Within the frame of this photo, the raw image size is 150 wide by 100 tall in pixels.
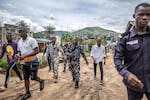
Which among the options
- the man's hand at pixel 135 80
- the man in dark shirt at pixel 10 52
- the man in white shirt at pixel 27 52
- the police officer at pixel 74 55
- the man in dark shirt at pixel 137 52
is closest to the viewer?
the man's hand at pixel 135 80

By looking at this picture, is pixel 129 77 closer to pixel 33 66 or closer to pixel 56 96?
pixel 33 66

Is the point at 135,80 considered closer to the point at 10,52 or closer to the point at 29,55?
the point at 29,55

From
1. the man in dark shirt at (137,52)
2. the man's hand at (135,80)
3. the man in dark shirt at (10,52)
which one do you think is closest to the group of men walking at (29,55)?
the man in dark shirt at (10,52)

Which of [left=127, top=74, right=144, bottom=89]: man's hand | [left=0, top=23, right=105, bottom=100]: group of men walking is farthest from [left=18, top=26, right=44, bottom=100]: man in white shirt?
[left=127, top=74, right=144, bottom=89]: man's hand

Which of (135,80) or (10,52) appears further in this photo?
(10,52)

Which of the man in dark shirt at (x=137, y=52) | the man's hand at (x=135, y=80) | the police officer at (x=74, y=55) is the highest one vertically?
the man in dark shirt at (x=137, y=52)

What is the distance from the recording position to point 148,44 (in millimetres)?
3252

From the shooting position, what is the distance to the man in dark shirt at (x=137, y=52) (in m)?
3.20

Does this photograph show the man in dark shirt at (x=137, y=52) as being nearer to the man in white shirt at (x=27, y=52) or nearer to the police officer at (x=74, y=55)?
the man in white shirt at (x=27, y=52)

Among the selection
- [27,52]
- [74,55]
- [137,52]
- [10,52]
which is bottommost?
[74,55]

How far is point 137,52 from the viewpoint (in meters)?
3.28

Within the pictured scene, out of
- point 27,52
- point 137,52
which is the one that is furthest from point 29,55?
point 137,52

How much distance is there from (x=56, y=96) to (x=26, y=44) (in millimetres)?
1760

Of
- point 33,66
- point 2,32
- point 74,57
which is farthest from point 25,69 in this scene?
point 2,32
